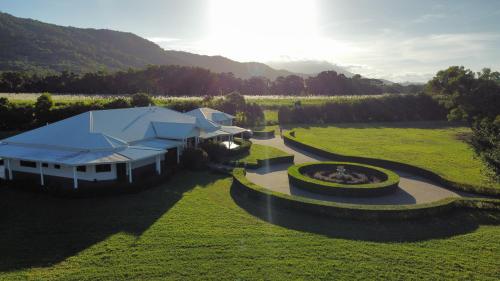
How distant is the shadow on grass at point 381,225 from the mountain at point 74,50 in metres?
81.9

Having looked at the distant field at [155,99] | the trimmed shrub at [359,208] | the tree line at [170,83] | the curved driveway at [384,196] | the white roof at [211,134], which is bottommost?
the curved driveway at [384,196]

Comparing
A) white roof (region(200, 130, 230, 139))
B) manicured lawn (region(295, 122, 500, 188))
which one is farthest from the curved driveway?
white roof (region(200, 130, 230, 139))

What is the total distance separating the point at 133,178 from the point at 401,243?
16.3m

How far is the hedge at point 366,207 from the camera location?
60.3ft

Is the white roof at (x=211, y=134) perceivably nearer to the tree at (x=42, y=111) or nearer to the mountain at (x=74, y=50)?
the tree at (x=42, y=111)

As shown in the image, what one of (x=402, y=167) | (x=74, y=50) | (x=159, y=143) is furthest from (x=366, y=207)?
(x=74, y=50)

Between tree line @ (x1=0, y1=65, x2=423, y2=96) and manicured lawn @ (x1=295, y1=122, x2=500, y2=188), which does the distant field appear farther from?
manicured lawn @ (x1=295, y1=122, x2=500, y2=188)

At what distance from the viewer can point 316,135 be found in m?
48.1

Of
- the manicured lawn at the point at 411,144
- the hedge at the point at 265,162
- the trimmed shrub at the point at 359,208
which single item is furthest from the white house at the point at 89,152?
the manicured lawn at the point at 411,144

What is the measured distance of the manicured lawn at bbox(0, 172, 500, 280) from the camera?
43.2 feet

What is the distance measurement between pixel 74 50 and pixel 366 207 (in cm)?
13177

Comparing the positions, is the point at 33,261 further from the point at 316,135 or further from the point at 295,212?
the point at 316,135

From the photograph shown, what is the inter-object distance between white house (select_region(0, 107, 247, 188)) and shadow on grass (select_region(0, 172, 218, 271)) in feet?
6.54

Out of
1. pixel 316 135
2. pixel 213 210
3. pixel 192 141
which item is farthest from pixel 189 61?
pixel 213 210
